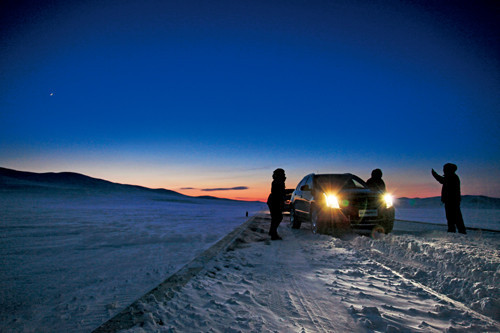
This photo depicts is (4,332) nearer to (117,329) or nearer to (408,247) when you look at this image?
(117,329)

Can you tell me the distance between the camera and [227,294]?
293 cm

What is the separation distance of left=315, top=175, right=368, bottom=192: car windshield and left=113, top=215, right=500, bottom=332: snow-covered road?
367 cm

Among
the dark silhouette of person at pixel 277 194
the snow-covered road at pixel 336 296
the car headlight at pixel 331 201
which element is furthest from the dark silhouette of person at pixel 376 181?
the snow-covered road at pixel 336 296

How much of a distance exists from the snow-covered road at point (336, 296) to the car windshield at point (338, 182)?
3672mm

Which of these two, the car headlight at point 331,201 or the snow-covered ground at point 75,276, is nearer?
the snow-covered ground at point 75,276

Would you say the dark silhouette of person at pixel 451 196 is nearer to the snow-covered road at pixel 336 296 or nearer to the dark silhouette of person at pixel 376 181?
the dark silhouette of person at pixel 376 181

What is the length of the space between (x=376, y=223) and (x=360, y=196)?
0.86m

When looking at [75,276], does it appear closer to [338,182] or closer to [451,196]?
[338,182]

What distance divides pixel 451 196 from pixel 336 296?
7.86 meters

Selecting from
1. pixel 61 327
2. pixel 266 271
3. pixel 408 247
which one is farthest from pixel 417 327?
pixel 408 247

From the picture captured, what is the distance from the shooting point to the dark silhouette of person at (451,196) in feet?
27.0

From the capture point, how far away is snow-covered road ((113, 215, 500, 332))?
220 cm

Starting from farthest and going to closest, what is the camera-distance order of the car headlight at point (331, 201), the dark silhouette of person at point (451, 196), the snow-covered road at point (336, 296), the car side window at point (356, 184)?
the car side window at point (356, 184)
the dark silhouette of person at point (451, 196)
the car headlight at point (331, 201)
the snow-covered road at point (336, 296)

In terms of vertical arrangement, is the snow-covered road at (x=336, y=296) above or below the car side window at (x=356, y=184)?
below
